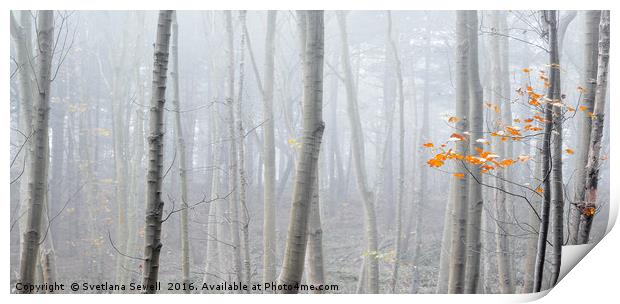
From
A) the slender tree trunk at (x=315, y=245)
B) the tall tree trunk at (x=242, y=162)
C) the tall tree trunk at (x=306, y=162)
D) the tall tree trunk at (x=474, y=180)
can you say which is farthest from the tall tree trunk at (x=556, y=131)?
the tall tree trunk at (x=242, y=162)

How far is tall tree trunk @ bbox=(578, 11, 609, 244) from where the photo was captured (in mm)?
4082

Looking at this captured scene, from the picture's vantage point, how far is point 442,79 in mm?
15531

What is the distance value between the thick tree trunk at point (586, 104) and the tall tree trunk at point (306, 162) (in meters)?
2.33

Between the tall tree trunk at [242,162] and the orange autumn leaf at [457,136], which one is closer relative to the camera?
the orange autumn leaf at [457,136]

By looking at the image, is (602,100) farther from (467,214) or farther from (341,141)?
(341,141)

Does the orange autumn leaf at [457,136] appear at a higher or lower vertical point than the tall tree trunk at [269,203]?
higher

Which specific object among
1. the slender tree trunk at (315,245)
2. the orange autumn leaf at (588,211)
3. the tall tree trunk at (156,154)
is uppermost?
the tall tree trunk at (156,154)

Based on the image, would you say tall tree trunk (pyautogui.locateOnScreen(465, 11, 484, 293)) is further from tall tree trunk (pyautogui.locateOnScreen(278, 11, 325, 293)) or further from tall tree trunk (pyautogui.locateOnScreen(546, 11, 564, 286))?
tall tree trunk (pyautogui.locateOnScreen(278, 11, 325, 293))

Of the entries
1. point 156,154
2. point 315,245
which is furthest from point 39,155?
point 315,245

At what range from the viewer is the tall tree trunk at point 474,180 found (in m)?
4.21

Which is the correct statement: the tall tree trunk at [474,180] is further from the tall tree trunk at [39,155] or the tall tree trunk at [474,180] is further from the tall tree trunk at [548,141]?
the tall tree trunk at [39,155]

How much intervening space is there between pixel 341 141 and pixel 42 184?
17.5 meters

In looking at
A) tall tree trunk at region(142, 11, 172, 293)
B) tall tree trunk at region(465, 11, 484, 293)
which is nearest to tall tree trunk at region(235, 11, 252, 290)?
tall tree trunk at region(142, 11, 172, 293)
